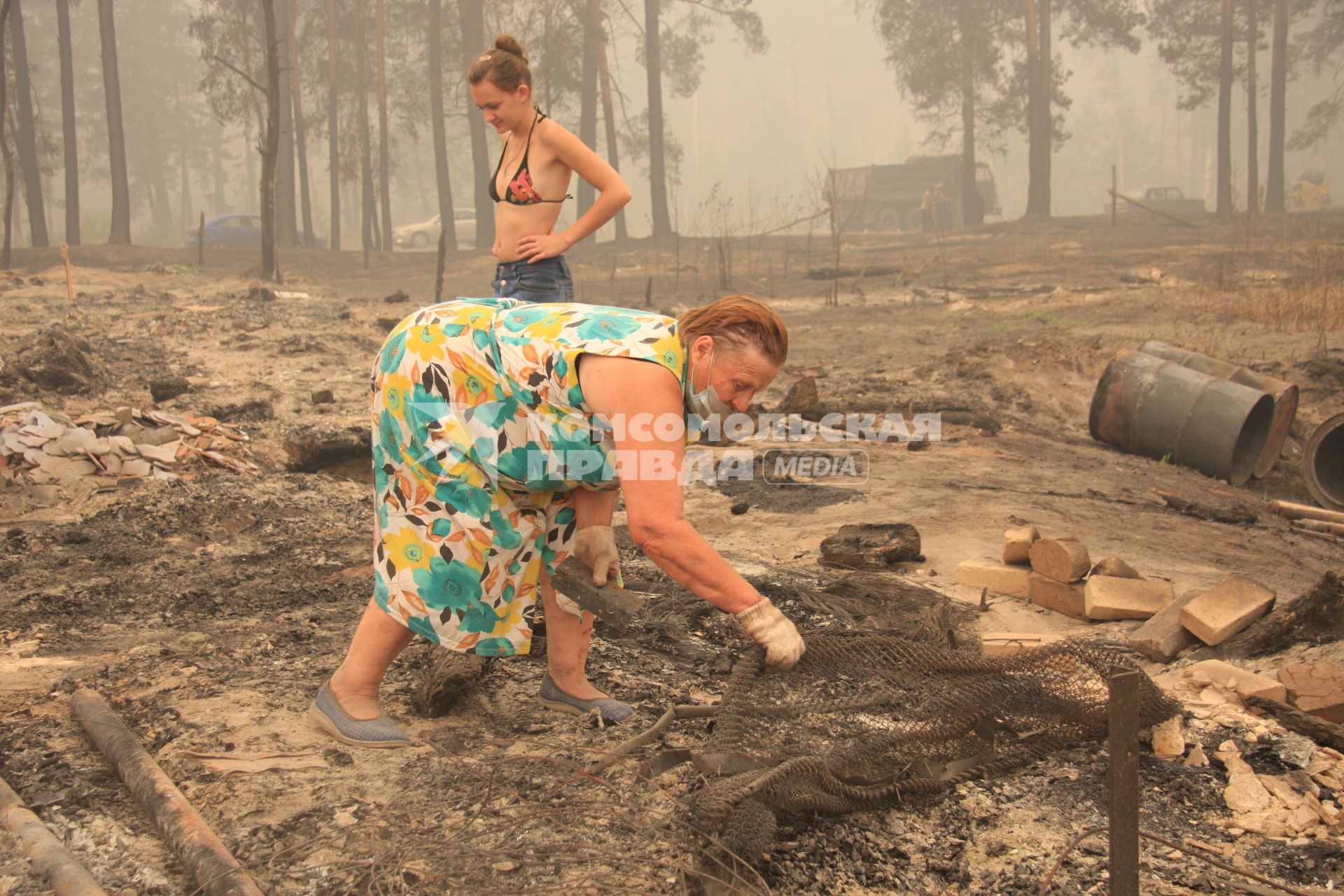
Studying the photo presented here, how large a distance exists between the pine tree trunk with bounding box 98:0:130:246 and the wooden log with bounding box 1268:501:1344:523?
23.1 metres

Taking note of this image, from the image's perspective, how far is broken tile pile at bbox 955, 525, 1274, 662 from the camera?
3.10 m

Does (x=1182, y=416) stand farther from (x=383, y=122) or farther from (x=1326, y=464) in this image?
(x=383, y=122)

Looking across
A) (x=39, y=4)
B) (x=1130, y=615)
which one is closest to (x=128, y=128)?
(x=39, y=4)

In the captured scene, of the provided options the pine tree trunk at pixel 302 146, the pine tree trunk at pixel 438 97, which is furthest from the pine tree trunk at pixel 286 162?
the pine tree trunk at pixel 438 97

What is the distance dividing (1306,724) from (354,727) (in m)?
2.49

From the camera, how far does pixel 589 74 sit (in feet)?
74.4

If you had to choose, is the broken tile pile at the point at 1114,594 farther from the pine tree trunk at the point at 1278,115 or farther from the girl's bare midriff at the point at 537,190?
the pine tree trunk at the point at 1278,115

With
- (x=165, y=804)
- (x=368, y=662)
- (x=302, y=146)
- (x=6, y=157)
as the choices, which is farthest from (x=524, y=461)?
(x=302, y=146)

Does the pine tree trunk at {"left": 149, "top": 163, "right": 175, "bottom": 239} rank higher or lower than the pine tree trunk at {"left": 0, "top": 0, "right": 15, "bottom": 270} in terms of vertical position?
higher

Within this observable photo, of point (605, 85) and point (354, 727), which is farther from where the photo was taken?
point (605, 85)

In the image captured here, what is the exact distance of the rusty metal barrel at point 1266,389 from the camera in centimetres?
649

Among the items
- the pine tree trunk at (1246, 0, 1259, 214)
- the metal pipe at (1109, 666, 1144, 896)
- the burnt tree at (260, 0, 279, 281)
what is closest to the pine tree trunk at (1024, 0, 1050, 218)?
the pine tree trunk at (1246, 0, 1259, 214)

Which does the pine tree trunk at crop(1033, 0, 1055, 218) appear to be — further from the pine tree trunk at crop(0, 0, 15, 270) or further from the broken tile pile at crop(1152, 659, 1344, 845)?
the broken tile pile at crop(1152, 659, 1344, 845)

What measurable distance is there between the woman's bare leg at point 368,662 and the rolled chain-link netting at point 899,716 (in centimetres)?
87
